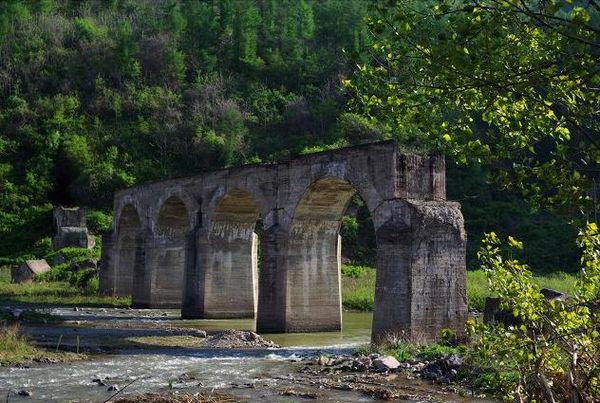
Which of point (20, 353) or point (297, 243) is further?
point (297, 243)

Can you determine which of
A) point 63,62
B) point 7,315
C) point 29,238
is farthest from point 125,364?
point 63,62

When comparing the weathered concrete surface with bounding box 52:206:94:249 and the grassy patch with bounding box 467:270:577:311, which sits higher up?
the weathered concrete surface with bounding box 52:206:94:249

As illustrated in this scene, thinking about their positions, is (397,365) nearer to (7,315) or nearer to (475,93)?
(475,93)

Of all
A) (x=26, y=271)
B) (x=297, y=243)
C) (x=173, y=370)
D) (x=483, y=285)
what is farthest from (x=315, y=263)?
(x=26, y=271)

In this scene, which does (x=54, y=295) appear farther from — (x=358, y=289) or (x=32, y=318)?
(x=358, y=289)

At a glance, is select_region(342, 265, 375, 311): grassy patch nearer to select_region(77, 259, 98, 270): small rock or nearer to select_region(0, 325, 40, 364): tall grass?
select_region(77, 259, 98, 270): small rock

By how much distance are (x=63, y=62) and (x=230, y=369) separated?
5448 centimetres

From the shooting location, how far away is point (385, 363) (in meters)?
14.2

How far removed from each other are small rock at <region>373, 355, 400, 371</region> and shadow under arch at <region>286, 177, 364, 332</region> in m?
7.01

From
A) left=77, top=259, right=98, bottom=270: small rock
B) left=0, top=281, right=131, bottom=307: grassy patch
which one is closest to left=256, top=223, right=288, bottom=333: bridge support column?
left=0, top=281, right=131, bottom=307: grassy patch

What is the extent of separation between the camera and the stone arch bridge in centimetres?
1666

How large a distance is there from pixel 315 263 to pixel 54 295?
1659 centimetres

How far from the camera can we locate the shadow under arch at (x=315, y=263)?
21.2 meters

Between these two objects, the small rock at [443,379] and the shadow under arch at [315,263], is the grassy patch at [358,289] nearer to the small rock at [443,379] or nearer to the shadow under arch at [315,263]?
the shadow under arch at [315,263]
